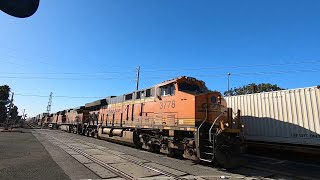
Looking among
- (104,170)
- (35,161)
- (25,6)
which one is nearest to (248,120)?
(104,170)

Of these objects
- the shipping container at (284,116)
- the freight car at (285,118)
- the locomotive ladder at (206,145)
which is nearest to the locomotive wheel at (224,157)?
the locomotive ladder at (206,145)

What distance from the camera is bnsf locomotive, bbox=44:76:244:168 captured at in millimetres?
10742

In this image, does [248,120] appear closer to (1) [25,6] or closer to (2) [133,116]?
(2) [133,116]

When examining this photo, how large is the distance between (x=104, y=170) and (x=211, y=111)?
5235 mm

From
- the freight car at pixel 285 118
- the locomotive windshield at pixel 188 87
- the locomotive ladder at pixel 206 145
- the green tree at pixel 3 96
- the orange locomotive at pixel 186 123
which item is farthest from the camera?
the green tree at pixel 3 96

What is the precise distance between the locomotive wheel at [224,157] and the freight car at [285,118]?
144 inches

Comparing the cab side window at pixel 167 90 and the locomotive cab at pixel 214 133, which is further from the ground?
the cab side window at pixel 167 90

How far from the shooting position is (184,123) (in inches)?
471

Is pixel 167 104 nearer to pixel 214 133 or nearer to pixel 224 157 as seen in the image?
pixel 214 133

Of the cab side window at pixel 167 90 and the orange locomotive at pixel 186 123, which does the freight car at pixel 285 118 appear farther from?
the cab side window at pixel 167 90

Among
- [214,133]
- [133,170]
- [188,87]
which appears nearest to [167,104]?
[188,87]

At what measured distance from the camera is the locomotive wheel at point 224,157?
33.3 ft

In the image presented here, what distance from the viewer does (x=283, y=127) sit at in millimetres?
12914

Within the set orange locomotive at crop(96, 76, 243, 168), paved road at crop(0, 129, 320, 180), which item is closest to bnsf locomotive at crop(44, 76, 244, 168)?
orange locomotive at crop(96, 76, 243, 168)
